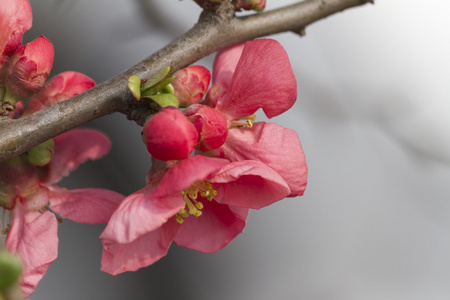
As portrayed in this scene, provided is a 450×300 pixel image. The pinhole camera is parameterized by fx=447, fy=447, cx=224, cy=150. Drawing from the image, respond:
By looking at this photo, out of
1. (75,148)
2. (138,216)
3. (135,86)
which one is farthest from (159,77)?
(75,148)

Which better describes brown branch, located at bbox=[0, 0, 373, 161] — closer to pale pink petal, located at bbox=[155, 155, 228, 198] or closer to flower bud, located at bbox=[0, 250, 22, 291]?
pale pink petal, located at bbox=[155, 155, 228, 198]

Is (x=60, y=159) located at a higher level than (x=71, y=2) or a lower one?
lower

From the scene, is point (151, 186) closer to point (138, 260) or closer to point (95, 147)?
point (138, 260)

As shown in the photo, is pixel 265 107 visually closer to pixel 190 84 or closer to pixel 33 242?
pixel 190 84

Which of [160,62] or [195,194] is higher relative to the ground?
[160,62]

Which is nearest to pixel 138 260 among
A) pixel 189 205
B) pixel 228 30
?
pixel 189 205

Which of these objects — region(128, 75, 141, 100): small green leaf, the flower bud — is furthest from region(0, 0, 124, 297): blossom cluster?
the flower bud
